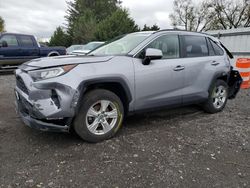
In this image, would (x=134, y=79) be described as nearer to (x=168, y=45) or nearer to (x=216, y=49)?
(x=168, y=45)

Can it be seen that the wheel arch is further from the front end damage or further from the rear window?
the rear window

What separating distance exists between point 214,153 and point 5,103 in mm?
4705

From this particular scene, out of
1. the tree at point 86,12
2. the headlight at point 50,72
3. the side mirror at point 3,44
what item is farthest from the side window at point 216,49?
the tree at point 86,12

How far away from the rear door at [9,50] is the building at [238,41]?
951cm

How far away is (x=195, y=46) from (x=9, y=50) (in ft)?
29.3

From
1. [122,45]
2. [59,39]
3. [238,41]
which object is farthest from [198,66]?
[59,39]

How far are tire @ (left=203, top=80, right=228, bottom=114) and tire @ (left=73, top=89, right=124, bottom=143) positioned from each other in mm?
2342

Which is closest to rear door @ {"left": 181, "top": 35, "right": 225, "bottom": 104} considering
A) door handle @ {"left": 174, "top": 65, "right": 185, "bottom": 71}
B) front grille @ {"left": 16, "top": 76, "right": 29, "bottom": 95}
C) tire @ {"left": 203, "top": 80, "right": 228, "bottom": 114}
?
door handle @ {"left": 174, "top": 65, "right": 185, "bottom": 71}

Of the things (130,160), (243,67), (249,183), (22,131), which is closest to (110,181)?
(130,160)

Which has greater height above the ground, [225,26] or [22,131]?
[225,26]

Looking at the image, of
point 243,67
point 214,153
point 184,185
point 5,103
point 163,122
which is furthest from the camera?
point 243,67

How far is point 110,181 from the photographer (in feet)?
9.16

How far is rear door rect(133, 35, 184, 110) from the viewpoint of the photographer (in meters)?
3.99

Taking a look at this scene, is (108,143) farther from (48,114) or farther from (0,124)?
(0,124)
